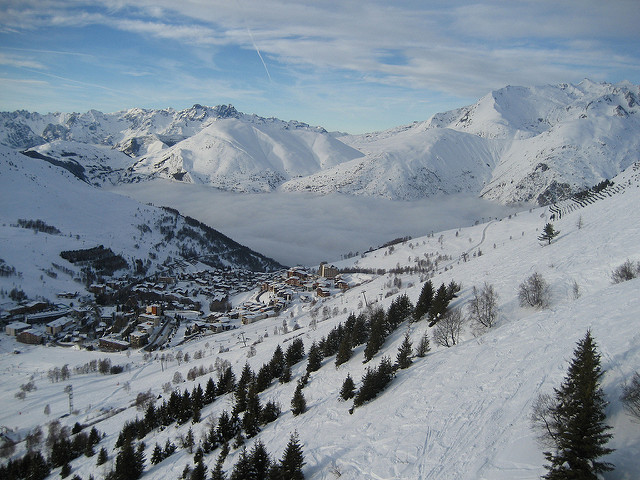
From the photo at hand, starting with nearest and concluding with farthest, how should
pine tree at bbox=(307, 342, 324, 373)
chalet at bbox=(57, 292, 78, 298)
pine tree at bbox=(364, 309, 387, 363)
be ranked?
pine tree at bbox=(364, 309, 387, 363)
pine tree at bbox=(307, 342, 324, 373)
chalet at bbox=(57, 292, 78, 298)

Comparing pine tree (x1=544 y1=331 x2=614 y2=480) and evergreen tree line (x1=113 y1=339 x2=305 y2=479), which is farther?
evergreen tree line (x1=113 y1=339 x2=305 y2=479)

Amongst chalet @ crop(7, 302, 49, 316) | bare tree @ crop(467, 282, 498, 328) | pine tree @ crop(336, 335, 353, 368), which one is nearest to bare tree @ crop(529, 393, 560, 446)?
bare tree @ crop(467, 282, 498, 328)

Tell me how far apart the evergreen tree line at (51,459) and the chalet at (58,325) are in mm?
53036

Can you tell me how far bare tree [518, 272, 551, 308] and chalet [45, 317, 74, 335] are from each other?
9228 cm

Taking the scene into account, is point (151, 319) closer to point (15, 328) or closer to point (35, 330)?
point (35, 330)

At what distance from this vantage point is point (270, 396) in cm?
3434

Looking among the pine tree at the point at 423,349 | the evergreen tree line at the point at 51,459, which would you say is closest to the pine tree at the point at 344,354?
the pine tree at the point at 423,349

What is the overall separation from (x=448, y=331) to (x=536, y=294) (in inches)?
321

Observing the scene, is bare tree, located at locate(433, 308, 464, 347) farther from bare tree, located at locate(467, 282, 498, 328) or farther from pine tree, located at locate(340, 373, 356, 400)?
pine tree, located at locate(340, 373, 356, 400)

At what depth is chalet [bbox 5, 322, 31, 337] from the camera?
81.4 metres

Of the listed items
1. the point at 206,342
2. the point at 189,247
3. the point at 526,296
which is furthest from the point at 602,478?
the point at 189,247

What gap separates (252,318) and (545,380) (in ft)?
262

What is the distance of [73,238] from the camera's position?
15012cm

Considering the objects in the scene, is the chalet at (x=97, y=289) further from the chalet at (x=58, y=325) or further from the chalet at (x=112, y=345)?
the chalet at (x=112, y=345)
